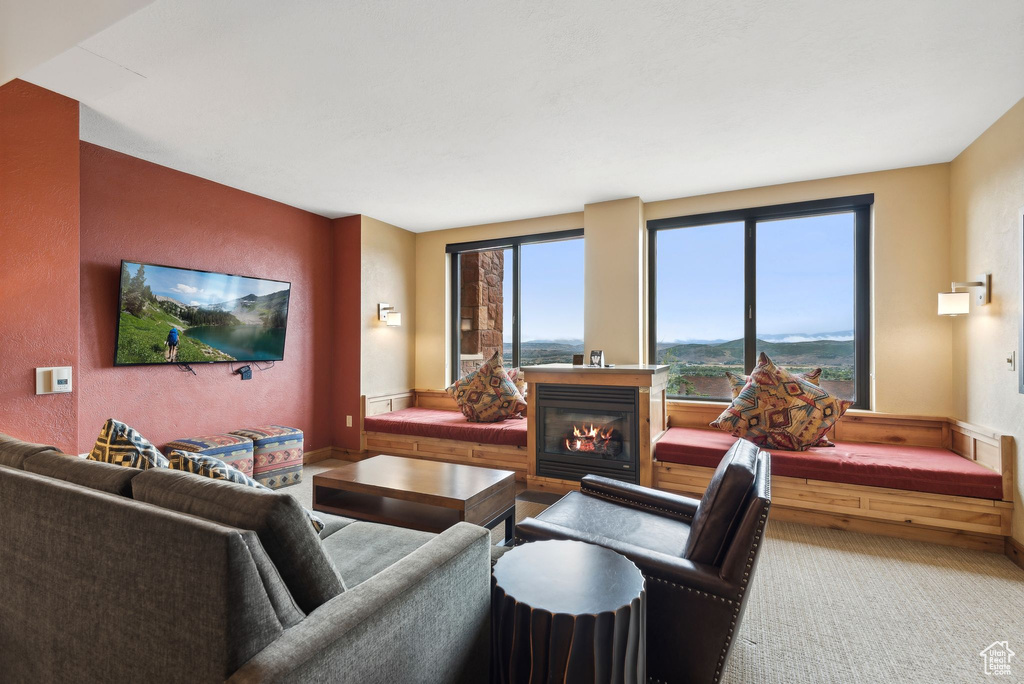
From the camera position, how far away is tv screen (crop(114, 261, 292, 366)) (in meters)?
3.27

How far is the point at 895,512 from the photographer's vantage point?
9.43ft

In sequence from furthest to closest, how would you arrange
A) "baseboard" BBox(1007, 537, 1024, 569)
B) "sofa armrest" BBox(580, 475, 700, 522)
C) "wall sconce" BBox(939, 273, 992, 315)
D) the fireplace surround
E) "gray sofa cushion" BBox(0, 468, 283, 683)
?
the fireplace surround
"wall sconce" BBox(939, 273, 992, 315)
"baseboard" BBox(1007, 537, 1024, 569)
"sofa armrest" BBox(580, 475, 700, 522)
"gray sofa cushion" BBox(0, 468, 283, 683)

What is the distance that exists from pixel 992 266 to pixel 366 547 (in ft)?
12.5

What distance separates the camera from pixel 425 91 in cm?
248

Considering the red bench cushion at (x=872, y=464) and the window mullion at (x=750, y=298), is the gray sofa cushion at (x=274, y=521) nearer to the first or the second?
the red bench cushion at (x=872, y=464)

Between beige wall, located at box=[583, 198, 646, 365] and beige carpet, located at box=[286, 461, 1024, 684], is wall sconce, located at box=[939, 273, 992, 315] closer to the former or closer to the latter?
beige carpet, located at box=[286, 461, 1024, 684]

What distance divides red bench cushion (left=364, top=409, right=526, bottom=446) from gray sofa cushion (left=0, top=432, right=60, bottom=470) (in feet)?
9.82

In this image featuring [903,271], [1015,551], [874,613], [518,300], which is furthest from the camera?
[518,300]

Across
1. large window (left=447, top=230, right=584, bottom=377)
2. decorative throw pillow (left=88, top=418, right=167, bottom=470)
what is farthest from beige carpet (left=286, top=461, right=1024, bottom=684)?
large window (left=447, top=230, right=584, bottom=377)

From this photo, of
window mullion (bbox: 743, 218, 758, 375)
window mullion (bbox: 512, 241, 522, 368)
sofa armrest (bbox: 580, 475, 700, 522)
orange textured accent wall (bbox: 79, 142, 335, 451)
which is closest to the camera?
sofa armrest (bbox: 580, 475, 700, 522)

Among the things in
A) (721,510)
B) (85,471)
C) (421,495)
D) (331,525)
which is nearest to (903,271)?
(721,510)

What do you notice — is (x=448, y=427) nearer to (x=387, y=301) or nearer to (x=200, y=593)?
(x=387, y=301)

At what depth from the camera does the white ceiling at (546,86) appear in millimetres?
1929

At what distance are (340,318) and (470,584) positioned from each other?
410 centimetres
